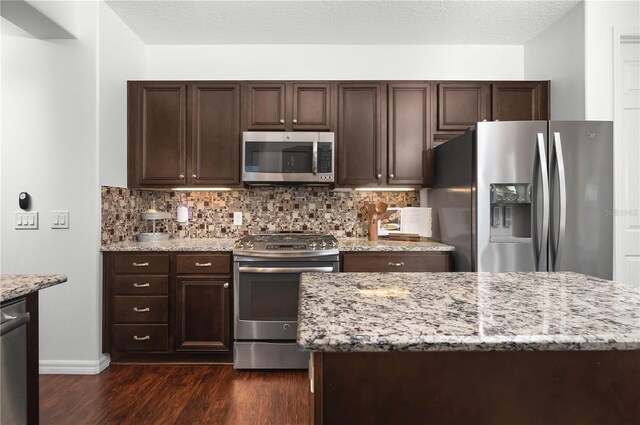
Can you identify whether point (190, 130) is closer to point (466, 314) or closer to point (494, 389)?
point (466, 314)

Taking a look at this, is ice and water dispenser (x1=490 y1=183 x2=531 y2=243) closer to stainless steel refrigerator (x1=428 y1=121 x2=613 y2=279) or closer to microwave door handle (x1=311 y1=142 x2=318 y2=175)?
stainless steel refrigerator (x1=428 y1=121 x2=613 y2=279)

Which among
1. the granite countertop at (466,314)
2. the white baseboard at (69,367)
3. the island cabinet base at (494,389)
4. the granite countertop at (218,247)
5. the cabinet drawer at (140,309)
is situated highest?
the granite countertop at (466,314)

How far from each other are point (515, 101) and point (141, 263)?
3.32 metres

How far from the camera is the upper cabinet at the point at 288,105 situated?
3150mm

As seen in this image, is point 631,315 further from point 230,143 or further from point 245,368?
point 230,143

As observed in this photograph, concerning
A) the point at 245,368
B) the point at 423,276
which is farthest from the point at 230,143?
the point at 423,276

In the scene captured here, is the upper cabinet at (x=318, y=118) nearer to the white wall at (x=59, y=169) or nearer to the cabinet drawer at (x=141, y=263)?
the white wall at (x=59, y=169)

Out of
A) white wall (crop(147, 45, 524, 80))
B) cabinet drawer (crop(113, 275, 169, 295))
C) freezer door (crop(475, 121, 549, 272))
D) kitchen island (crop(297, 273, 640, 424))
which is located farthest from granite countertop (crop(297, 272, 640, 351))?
white wall (crop(147, 45, 524, 80))

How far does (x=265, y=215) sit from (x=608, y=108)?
2881mm

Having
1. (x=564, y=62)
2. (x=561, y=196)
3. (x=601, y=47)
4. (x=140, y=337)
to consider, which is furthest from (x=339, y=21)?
(x=140, y=337)

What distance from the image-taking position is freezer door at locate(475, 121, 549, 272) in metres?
2.46

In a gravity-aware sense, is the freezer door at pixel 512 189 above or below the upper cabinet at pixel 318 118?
below

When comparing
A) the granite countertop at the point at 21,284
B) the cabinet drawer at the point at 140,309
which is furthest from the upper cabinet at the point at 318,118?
the granite countertop at the point at 21,284

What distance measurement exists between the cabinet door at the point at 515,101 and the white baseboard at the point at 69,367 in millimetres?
3716
